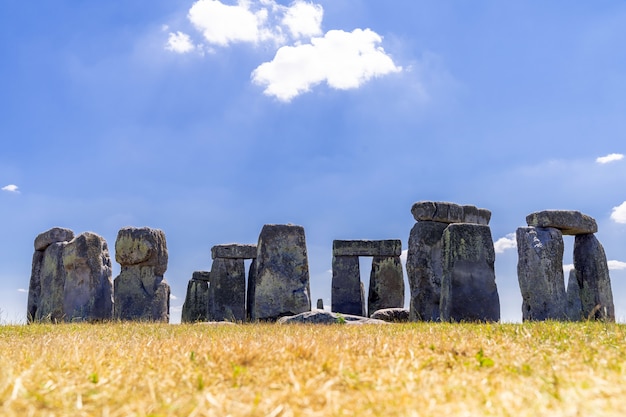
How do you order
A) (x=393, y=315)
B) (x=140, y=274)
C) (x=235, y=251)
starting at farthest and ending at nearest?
(x=235, y=251), (x=393, y=315), (x=140, y=274)

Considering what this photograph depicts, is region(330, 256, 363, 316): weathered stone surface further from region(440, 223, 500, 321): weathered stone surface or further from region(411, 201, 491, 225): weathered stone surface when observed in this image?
region(440, 223, 500, 321): weathered stone surface

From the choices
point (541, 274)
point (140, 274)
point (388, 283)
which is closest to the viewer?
point (541, 274)

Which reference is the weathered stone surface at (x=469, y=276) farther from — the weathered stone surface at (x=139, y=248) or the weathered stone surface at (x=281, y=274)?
the weathered stone surface at (x=139, y=248)

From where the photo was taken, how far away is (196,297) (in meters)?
23.8

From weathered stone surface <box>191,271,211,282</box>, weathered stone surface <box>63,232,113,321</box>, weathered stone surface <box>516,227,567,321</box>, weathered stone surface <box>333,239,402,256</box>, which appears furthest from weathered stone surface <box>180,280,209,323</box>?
weathered stone surface <box>516,227,567,321</box>

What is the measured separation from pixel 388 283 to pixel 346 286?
63.8 inches

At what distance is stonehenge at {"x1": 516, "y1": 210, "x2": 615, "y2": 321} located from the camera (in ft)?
45.4

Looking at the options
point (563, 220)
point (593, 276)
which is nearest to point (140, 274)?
point (563, 220)

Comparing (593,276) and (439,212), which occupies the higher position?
(439,212)

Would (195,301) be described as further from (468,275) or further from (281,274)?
(468,275)

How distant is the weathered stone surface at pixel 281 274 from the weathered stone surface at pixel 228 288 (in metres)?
6.99

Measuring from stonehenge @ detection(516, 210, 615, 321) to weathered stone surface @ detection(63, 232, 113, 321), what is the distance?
996 cm

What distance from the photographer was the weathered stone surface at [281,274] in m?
14.4

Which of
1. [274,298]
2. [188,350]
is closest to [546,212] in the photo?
[274,298]
